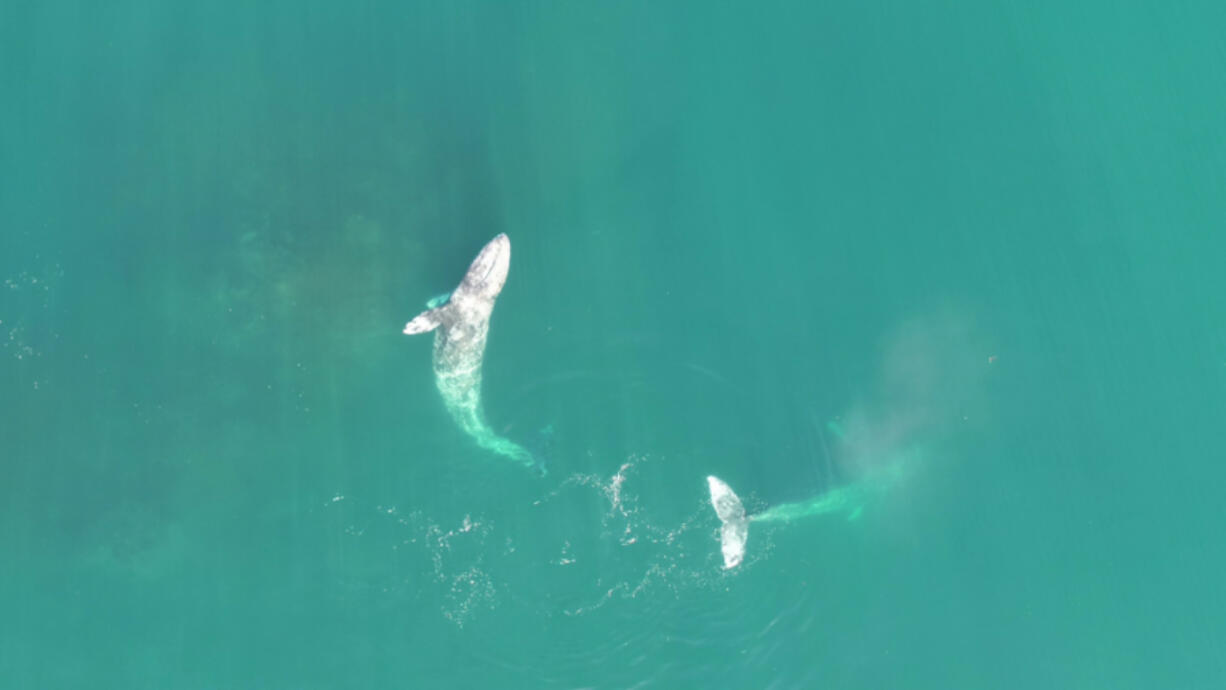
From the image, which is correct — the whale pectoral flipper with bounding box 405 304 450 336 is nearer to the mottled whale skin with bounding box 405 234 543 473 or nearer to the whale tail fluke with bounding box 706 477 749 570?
the mottled whale skin with bounding box 405 234 543 473

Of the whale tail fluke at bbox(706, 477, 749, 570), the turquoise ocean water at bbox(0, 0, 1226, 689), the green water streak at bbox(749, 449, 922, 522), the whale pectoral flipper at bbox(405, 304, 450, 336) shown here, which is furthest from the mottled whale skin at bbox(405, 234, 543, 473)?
the green water streak at bbox(749, 449, 922, 522)

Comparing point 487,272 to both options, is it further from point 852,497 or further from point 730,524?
point 852,497

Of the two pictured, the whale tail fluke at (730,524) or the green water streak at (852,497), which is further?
the green water streak at (852,497)

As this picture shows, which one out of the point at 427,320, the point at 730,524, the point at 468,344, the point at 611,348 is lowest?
the point at 730,524

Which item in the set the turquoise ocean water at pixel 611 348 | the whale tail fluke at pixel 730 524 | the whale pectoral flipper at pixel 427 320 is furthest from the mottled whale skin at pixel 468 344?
the whale tail fluke at pixel 730 524

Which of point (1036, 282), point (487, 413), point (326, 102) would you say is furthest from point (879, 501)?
point (326, 102)

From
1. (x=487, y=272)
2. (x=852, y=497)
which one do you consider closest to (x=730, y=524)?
(x=852, y=497)

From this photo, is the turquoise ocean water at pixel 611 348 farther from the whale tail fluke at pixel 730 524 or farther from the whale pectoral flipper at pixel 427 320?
the whale pectoral flipper at pixel 427 320
